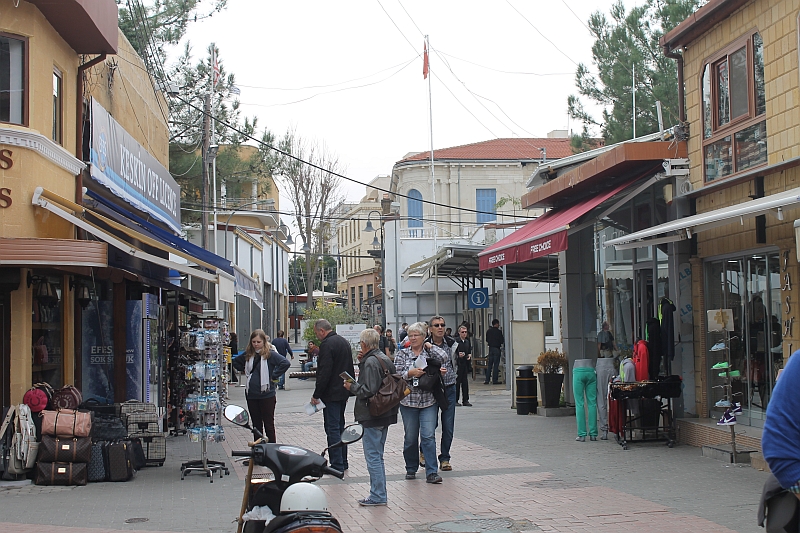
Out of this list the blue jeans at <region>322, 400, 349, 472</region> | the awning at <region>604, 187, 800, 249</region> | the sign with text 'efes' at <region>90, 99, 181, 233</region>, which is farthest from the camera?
the sign with text 'efes' at <region>90, 99, 181, 233</region>

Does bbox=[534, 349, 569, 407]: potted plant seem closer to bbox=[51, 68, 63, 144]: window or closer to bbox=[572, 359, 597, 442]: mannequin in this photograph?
bbox=[572, 359, 597, 442]: mannequin

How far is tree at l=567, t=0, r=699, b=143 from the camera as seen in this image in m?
24.4

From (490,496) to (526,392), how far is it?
8.52 meters

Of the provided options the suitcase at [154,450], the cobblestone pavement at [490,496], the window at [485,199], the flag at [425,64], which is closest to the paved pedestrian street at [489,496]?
the cobblestone pavement at [490,496]

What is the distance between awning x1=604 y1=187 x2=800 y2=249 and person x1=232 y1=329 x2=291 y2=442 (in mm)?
5080

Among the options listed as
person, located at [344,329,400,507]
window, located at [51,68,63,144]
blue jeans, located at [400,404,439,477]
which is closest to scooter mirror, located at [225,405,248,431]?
person, located at [344,329,400,507]

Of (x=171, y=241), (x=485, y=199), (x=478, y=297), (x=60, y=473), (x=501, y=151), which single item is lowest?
(x=60, y=473)

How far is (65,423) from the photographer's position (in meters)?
10.6

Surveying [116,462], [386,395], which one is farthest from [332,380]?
[116,462]

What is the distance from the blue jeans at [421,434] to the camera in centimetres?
1015

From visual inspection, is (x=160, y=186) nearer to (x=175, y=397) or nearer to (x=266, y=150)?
(x=175, y=397)

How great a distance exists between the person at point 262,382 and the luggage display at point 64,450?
81.8 inches

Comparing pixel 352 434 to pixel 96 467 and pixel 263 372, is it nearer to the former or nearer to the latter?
pixel 96 467

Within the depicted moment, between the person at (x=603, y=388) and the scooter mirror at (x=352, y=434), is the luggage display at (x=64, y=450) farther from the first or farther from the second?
the person at (x=603, y=388)
